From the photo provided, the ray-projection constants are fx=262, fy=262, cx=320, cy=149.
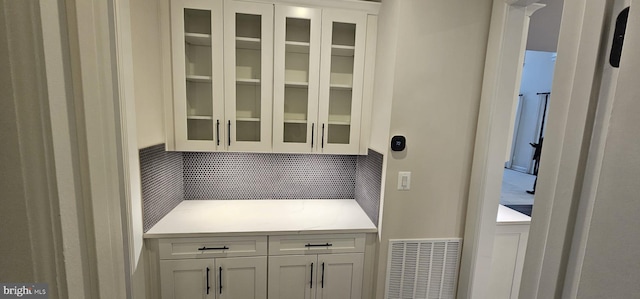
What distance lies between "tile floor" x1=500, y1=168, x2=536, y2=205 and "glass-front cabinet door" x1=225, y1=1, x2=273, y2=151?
375cm

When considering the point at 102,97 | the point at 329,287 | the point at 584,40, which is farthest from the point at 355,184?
the point at 102,97

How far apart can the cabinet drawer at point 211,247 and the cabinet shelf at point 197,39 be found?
1300 mm

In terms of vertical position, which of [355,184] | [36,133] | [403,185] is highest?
[36,133]

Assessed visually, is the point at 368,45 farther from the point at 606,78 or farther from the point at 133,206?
the point at 133,206

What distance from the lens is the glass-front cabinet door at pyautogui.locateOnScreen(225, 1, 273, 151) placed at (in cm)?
177

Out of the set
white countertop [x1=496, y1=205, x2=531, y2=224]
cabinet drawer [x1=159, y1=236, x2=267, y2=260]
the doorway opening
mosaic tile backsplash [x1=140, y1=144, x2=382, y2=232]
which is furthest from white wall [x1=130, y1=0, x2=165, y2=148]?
the doorway opening

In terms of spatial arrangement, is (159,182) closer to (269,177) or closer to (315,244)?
(269,177)

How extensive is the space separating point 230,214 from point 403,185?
4.08 ft

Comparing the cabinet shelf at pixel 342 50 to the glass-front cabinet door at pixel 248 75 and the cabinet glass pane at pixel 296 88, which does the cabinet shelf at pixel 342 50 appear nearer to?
the cabinet glass pane at pixel 296 88

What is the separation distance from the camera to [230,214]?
6.31ft

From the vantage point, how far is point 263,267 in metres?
1.72

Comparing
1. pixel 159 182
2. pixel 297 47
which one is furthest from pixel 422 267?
pixel 159 182

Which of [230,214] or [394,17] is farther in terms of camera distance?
[230,214]

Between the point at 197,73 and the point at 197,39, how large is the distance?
0.74ft
